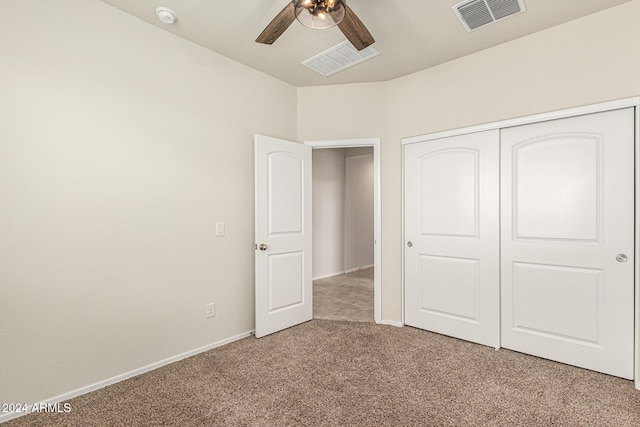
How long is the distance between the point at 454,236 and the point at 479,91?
137cm

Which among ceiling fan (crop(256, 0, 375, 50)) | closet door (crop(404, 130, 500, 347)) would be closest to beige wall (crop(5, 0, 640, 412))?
closet door (crop(404, 130, 500, 347))

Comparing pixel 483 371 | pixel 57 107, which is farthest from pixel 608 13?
pixel 57 107

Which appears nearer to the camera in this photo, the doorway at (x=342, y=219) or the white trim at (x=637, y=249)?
the white trim at (x=637, y=249)

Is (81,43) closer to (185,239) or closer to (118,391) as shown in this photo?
(185,239)

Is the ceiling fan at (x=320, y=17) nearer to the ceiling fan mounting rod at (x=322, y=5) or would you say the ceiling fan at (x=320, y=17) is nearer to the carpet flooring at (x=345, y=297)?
the ceiling fan mounting rod at (x=322, y=5)

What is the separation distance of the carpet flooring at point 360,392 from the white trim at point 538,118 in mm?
1963

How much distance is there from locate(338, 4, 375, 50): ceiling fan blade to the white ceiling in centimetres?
30

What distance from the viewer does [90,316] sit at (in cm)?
216

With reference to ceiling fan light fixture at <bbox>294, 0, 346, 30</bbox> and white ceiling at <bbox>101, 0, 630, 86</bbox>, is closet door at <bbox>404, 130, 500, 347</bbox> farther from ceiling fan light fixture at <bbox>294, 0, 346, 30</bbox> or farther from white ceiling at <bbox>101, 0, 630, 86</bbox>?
ceiling fan light fixture at <bbox>294, 0, 346, 30</bbox>

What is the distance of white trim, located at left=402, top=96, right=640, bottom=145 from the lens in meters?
2.22

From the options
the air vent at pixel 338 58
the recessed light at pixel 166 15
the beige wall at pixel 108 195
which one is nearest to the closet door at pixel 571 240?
the air vent at pixel 338 58

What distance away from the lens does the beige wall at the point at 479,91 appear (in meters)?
2.26

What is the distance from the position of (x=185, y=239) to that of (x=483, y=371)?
2620 mm

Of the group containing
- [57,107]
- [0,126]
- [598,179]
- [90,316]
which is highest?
[57,107]
